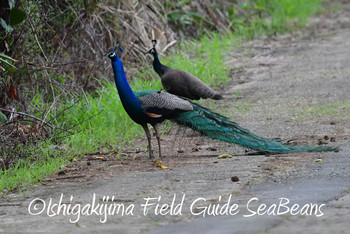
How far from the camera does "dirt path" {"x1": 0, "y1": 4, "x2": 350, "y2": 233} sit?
168 inches

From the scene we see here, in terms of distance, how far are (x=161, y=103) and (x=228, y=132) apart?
699mm

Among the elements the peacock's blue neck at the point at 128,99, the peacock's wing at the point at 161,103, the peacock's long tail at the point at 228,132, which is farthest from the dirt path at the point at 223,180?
the peacock's blue neck at the point at 128,99

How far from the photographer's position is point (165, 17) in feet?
38.9

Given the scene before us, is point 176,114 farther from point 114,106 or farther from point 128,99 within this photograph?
point 114,106

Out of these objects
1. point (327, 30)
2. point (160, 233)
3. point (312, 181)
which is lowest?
point (327, 30)

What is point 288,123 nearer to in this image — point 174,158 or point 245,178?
point 174,158

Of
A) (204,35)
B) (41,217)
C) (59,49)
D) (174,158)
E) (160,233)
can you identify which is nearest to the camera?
(160,233)

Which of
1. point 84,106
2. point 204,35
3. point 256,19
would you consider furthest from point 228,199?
point 256,19

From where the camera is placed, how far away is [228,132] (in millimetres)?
6605

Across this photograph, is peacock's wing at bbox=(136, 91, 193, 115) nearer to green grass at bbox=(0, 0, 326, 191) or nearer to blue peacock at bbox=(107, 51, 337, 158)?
blue peacock at bbox=(107, 51, 337, 158)

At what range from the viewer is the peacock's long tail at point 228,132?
6360mm

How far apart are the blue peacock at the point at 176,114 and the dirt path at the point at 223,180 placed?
0.20 m

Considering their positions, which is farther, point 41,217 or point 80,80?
point 80,80

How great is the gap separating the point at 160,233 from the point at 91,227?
483 mm
